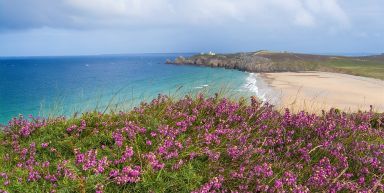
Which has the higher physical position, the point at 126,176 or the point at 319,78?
the point at 126,176

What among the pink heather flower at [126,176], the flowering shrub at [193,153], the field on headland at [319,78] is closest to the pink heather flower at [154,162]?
the flowering shrub at [193,153]

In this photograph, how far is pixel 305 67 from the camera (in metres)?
88.3

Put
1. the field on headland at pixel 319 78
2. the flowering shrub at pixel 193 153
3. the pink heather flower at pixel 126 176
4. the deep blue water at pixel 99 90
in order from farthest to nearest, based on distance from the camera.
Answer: the field on headland at pixel 319 78, the deep blue water at pixel 99 90, the flowering shrub at pixel 193 153, the pink heather flower at pixel 126 176

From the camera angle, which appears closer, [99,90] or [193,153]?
[193,153]

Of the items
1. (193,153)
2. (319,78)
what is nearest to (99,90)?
(319,78)

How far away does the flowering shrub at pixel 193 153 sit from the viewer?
3773mm

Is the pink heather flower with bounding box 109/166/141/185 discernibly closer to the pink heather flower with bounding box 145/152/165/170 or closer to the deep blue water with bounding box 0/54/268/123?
the pink heather flower with bounding box 145/152/165/170

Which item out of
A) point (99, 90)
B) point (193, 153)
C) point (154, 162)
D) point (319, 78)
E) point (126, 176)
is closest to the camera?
point (126, 176)

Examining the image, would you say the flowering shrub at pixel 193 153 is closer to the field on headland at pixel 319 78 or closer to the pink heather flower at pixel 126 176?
the pink heather flower at pixel 126 176

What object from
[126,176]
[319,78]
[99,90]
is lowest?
[99,90]

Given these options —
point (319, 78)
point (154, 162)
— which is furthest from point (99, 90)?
point (154, 162)

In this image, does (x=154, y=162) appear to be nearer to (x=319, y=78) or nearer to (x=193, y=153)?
(x=193, y=153)

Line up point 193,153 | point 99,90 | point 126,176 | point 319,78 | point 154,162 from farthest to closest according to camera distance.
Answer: point 319,78 → point 99,90 → point 193,153 → point 154,162 → point 126,176

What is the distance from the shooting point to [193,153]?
426cm
